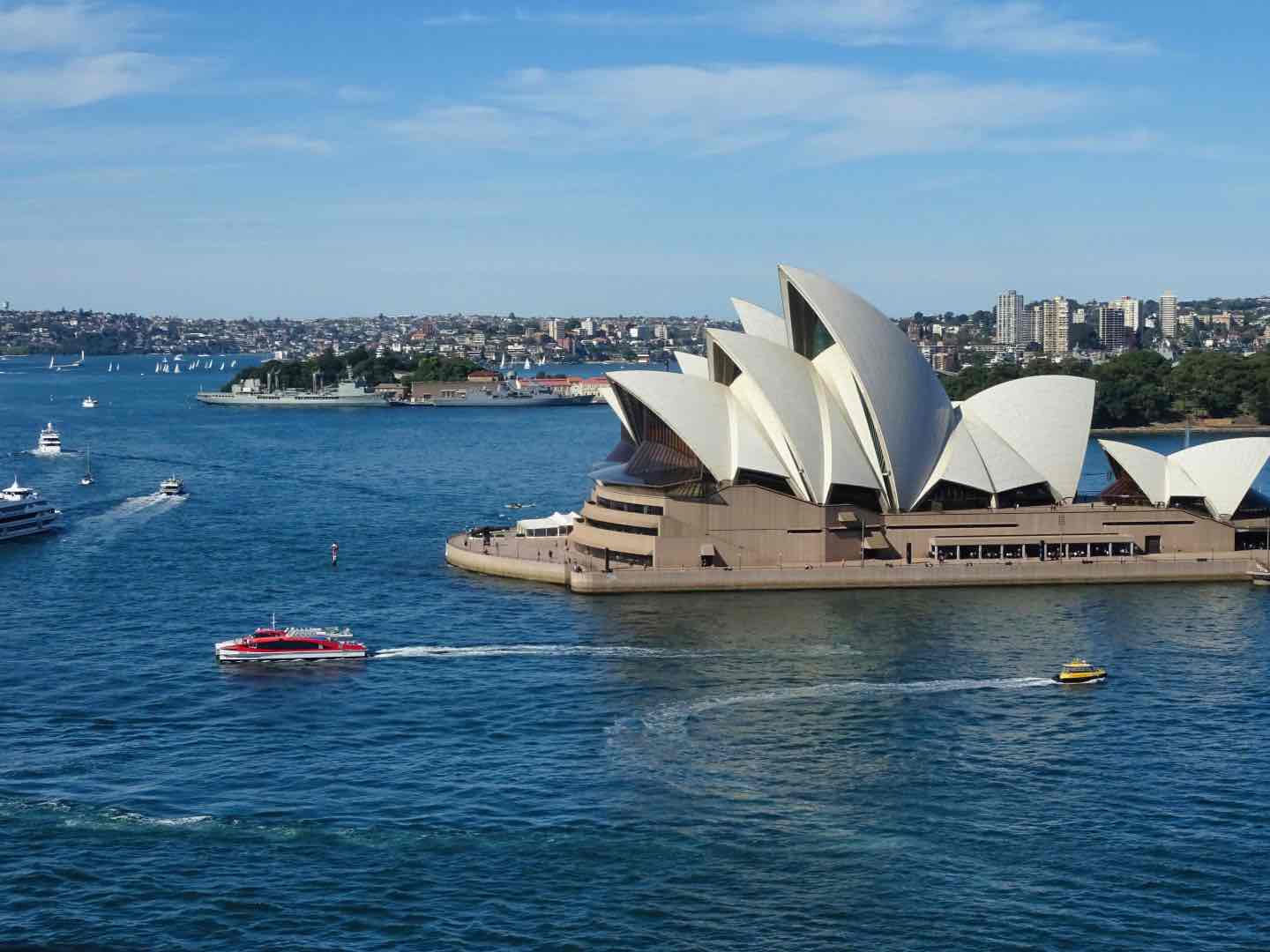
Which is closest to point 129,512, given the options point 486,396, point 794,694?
point 794,694

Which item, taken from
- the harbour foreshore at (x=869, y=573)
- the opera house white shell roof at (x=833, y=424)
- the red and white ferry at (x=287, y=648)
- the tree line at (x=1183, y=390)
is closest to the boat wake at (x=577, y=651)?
the red and white ferry at (x=287, y=648)

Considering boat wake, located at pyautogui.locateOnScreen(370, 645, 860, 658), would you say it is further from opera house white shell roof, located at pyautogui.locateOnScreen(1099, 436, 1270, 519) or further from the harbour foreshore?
opera house white shell roof, located at pyautogui.locateOnScreen(1099, 436, 1270, 519)

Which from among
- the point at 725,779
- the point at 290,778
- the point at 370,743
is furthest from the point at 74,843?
the point at 725,779

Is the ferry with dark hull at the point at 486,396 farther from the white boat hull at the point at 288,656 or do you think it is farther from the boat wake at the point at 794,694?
the boat wake at the point at 794,694

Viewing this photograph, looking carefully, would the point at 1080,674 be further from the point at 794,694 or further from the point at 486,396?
the point at 486,396

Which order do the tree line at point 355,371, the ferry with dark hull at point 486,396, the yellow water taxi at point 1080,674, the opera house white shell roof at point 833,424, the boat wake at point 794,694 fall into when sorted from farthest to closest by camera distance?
1. the tree line at point 355,371
2. the ferry with dark hull at point 486,396
3. the opera house white shell roof at point 833,424
4. the yellow water taxi at point 1080,674
5. the boat wake at point 794,694

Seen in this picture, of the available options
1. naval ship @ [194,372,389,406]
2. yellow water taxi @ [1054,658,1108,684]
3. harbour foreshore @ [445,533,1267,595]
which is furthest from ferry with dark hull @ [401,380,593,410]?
yellow water taxi @ [1054,658,1108,684]
